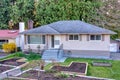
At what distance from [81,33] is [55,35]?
3.35 metres

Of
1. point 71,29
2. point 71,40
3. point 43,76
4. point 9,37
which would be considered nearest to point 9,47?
point 9,37

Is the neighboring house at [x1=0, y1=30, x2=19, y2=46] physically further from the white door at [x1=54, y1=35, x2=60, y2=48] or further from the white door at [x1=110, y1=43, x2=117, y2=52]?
the white door at [x1=110, y1=43, x2=117, y2=52]

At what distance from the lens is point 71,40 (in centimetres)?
2742

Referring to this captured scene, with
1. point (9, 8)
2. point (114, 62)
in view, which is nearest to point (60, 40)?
point (114, 62)

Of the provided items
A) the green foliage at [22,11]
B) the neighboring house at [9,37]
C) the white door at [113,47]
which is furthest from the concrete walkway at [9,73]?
the green foliage at [22,11]

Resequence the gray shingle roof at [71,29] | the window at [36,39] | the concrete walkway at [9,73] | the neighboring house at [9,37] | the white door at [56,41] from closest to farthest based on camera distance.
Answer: the concrete walkway at [9,73] < the gray shingle roof at [71,29] < the white door at [56,41] < the window at [36,39] < the neighboring house at [9,37]

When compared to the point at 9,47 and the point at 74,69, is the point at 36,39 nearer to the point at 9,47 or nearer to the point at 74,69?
the point at 9,47

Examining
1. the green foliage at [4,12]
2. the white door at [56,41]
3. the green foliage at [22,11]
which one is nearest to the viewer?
the white door at [56,41]

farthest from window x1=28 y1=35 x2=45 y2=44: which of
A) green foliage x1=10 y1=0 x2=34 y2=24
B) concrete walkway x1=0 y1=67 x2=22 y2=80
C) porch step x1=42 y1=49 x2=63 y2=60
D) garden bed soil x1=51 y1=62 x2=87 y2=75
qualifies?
green foliage x1=10 y1=0 x2=34 y2=24

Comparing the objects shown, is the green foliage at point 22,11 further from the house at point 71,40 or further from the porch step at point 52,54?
the porch step at point 52,54

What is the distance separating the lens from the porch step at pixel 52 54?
82.5 ft

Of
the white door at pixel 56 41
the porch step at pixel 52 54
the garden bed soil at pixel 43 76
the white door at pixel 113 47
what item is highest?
the white door at pixel 56 41

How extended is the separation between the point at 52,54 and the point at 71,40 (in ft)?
10.4

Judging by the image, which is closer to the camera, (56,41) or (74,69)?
(74,69)
